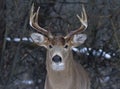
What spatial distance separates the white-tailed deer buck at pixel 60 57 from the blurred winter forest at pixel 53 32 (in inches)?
77.7

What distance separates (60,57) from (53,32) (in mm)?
2911

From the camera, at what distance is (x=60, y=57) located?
10.0 m

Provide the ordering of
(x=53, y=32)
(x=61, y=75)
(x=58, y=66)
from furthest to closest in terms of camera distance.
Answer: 1. (x=53, y=32)
2. (x=61, y=75)
3. (x=58, y=66)

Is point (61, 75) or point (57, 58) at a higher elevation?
point (57, 58)

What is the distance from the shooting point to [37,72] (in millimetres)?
13172

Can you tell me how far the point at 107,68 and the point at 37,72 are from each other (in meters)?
1.43

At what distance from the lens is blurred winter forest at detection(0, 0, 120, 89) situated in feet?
42.0

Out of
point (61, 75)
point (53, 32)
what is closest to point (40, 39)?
point (61, 75)

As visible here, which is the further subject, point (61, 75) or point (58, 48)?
point (61, 75)

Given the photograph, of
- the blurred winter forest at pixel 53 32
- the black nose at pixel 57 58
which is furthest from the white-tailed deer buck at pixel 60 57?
the blurred winter forest at pixel 53 32

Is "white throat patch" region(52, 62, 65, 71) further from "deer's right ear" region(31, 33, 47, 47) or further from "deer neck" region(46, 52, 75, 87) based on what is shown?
"deer's right ear" region(31, 33, 47, 47)

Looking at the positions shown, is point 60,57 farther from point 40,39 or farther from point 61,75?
point 40,39

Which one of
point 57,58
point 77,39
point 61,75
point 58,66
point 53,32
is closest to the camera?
point 57,58

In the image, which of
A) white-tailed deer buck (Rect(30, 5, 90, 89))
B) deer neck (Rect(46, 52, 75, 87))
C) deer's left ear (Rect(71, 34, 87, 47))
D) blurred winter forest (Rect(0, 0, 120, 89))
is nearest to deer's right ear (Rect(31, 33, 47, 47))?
white-tailed deer buck (Rect(30, 5, 90, 89))
